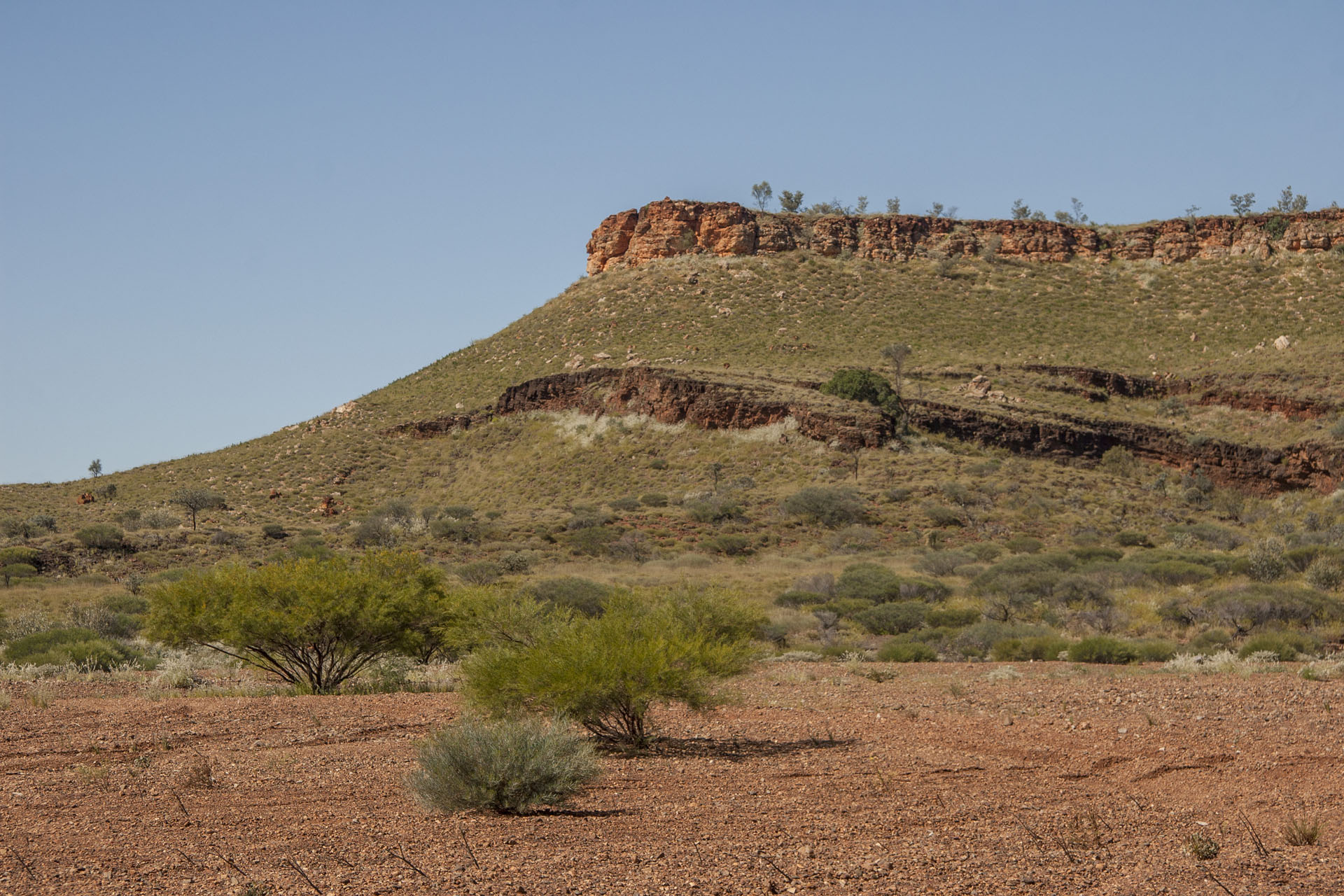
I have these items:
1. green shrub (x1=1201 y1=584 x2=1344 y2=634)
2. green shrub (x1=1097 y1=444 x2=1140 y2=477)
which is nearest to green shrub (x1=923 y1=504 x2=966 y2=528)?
green shrub (x1=1097 y1=444 x2=1140 y2=477)

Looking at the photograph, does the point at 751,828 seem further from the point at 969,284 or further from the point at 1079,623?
the point at 969,284

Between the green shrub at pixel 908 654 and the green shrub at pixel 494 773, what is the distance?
1230cm

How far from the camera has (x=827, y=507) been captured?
40.0 m

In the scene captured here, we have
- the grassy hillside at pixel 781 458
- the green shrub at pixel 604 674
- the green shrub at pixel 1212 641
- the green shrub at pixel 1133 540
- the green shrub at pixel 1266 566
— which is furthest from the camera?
the green shrub at pixel 1133 540

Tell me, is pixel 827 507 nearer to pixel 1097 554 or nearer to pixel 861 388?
pixel 1097 554

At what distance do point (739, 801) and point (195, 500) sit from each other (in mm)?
43495

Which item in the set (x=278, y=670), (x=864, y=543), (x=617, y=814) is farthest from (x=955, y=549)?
(x=617, y=814)

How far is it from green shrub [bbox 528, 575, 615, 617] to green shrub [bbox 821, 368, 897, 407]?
1066 inches

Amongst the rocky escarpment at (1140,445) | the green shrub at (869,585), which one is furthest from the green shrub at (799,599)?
the rocky escarpment at (1140,445)

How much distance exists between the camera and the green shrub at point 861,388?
171 ft

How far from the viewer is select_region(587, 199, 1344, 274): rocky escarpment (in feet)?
256

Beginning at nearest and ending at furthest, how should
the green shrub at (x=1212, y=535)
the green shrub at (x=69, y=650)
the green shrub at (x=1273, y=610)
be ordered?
1. the green shrub at (x=69, y=650)
2. the green shrub at (x=1273, y=610)
3. the green shrub at (x=1212, y=535)

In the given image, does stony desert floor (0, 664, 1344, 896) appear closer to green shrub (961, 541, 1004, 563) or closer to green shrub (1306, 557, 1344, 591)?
green shrub (1306, 557, 1344, 591)

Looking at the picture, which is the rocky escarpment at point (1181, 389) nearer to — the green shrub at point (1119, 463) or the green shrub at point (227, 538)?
the green shrub at point (1119, 463)
